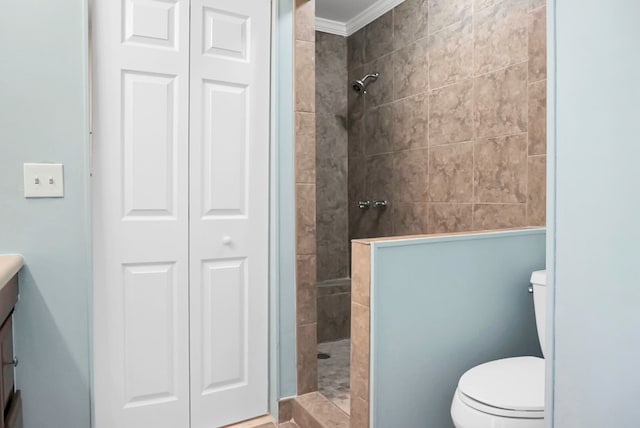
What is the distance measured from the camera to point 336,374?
8.61 ft

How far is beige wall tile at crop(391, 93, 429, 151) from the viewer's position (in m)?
2.80

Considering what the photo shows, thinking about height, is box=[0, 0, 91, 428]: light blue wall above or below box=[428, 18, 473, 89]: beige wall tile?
below

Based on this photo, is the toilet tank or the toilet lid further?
the toilet tank

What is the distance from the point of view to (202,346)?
1929 millimetres

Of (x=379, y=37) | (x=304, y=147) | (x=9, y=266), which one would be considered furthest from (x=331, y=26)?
(x=9, y=266)

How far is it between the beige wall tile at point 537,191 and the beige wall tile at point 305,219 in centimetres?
106

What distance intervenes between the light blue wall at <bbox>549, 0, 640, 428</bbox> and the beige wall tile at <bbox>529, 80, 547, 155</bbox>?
1.30 metres

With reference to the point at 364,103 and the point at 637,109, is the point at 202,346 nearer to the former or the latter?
the point at 637,109

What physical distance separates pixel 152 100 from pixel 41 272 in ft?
2.59

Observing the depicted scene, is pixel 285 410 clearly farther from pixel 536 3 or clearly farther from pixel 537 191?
pixel 536 3

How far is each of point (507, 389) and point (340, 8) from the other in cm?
289

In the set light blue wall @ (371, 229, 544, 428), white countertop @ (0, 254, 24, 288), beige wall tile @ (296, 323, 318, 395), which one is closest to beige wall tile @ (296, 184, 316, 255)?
beige wall tile @ (296, 323, 318, 395)

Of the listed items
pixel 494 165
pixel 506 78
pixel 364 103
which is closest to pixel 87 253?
pixel 494 165

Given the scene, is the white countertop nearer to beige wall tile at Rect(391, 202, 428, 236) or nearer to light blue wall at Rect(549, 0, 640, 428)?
light blue wall at Rect(549, 0, 640, 428)
